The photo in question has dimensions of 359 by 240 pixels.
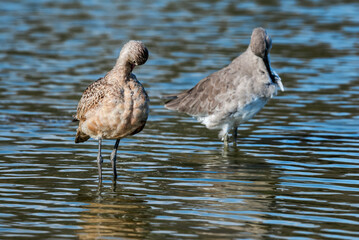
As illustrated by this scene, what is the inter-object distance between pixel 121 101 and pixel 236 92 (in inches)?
119

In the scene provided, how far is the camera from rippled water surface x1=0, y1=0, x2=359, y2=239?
767cm

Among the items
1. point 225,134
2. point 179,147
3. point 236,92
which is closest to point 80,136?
point 179,147

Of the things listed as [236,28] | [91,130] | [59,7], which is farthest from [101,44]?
[91,130]

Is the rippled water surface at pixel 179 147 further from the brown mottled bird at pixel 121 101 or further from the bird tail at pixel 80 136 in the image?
the brown mottled bird at pixel 121 101

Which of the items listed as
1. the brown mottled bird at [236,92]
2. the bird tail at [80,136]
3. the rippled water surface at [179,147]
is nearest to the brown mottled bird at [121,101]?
the bird tail at [80,136]

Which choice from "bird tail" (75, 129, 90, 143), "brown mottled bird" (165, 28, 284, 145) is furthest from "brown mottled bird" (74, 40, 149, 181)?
"brown mottled bird" (165, 28, 284, 145)

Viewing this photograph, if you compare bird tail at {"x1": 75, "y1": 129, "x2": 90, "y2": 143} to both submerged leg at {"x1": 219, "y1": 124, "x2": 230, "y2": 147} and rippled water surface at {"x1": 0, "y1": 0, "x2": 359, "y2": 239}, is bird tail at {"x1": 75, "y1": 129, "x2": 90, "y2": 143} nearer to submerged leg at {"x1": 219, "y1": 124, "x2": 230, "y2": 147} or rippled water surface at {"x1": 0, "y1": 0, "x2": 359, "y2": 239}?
rippled water surface at {"x1": 0, "y1": 0, "x2": 359, "y2": 239}

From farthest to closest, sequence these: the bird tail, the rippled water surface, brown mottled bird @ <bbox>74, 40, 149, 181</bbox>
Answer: the bird tail
brown mottled bird @ <bbox>74, 40, 149, 181</bbox>
the rippled water surface

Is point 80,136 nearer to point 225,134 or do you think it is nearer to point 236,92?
point 225,134

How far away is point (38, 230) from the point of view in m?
7.31

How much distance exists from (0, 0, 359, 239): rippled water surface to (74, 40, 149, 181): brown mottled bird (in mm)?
767

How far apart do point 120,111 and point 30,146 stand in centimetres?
275

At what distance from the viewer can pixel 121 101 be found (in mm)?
8727

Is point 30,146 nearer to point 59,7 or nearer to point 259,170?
point 259,170
